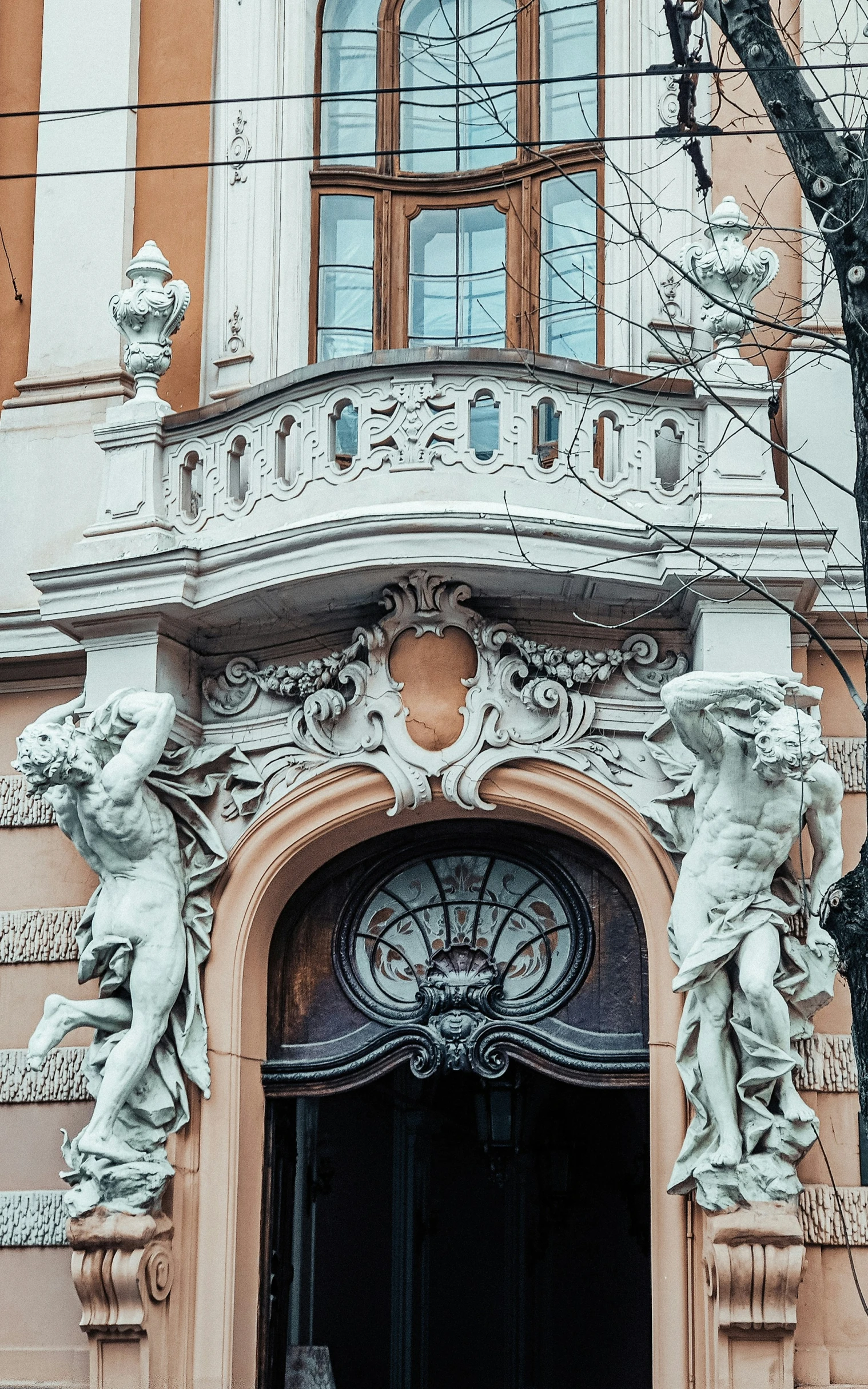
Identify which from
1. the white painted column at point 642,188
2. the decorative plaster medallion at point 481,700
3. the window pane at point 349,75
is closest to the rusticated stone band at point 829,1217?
the decorative plaster medallion at point 481,700

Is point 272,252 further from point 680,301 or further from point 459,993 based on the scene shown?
point 459,993

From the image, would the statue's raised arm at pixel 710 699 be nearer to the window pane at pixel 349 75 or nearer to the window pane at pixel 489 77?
the window pane at pixel 489 77

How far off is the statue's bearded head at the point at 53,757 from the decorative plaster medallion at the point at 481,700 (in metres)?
1.14

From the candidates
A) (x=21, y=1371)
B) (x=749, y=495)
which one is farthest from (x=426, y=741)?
(x=21, y=1371)

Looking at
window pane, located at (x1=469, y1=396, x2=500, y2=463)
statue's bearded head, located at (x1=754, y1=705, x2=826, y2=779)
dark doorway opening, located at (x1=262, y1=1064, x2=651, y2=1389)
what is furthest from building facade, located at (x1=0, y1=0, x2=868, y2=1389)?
dark doorway opening, located at (x1=262, y1=1064, x2=651, y2=1389)

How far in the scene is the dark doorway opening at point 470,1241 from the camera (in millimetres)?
14141

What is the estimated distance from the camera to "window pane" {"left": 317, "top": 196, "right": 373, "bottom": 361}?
11.4 metres

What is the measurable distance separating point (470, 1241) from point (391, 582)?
786 centimetres

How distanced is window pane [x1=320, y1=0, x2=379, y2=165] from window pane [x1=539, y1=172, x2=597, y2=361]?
3.52ft

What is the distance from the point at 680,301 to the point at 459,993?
11.9 feet

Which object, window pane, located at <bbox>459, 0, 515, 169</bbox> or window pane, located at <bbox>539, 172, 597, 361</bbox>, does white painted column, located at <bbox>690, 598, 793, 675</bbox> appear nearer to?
window pane, located at <bbox>539, 172, 597, 361</bbox>

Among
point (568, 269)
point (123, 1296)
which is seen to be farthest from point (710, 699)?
point (123, 1296)

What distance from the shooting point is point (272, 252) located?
1127 cm

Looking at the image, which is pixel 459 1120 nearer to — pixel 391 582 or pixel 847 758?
pixel 847 758
